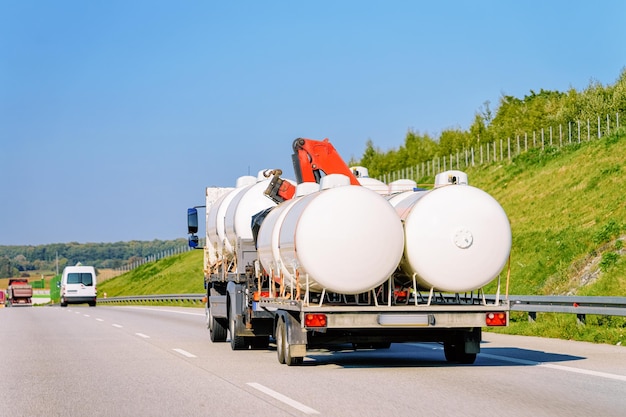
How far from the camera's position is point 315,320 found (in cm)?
1417

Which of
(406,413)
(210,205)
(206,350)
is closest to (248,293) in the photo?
(206,350)

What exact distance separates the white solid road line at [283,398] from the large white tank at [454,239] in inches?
118

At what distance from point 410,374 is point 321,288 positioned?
63.2 inches

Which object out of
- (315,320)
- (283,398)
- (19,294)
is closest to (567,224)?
(315,320)

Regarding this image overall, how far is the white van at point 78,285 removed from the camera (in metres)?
60.3

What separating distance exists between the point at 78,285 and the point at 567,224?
29850mm

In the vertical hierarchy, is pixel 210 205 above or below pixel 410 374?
above

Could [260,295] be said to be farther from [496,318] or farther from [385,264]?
[496,318]

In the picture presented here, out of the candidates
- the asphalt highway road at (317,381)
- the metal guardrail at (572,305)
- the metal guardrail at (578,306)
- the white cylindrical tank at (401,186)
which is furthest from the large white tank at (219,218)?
the metal guardrail at (578,306)

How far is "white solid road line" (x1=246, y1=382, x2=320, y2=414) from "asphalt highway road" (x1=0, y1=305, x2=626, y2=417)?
0.06ft

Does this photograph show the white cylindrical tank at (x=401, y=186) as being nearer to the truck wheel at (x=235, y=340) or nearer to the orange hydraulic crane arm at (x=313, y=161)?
the orange hydraulic crane arm at (x=313, y=161)

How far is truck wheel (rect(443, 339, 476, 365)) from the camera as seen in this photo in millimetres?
15469

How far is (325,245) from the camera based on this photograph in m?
14.3

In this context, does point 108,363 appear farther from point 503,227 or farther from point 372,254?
point 503,227
